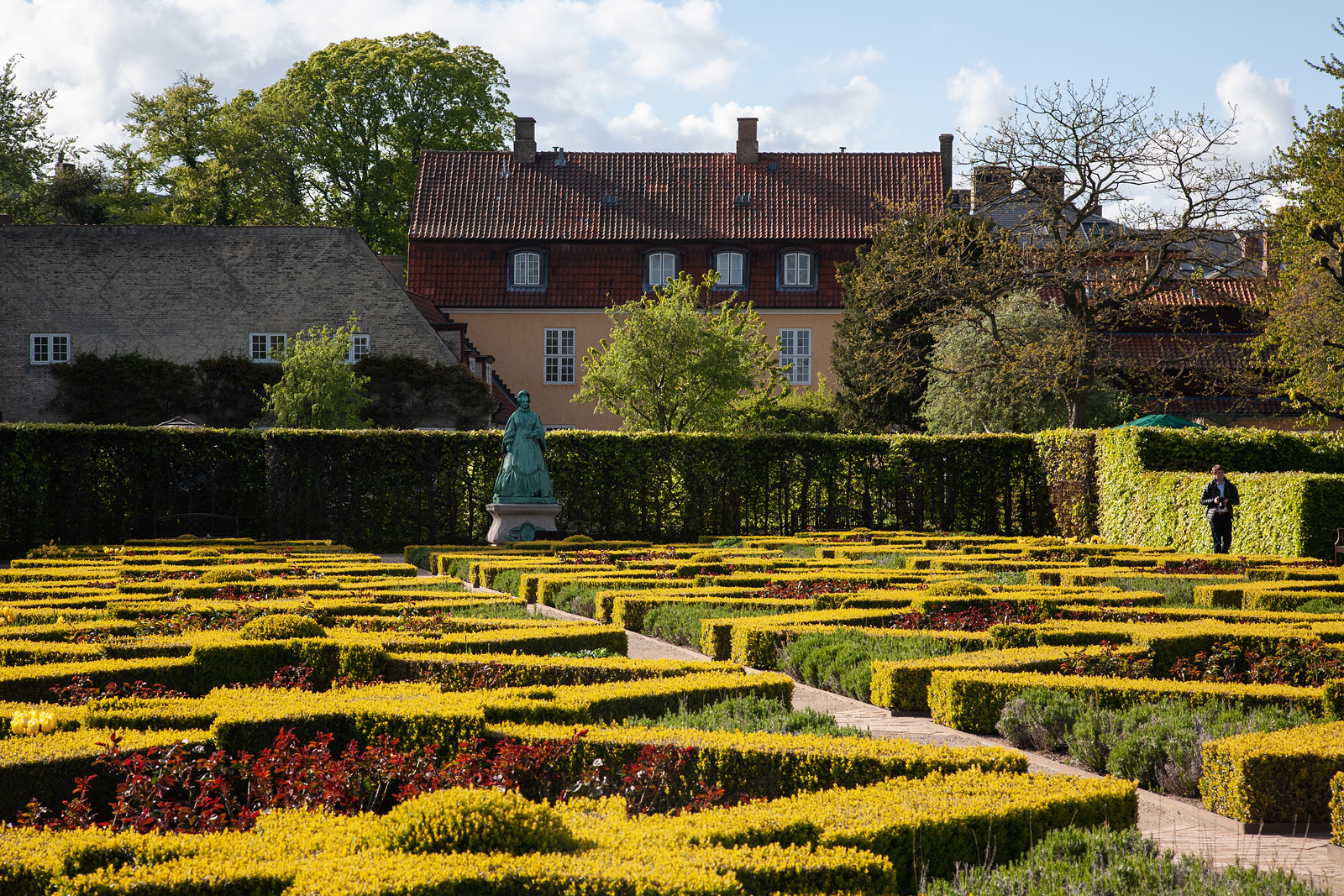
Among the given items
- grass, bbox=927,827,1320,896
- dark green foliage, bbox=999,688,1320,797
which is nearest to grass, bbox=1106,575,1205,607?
dark green foliage, bbox=999,688,1320,797

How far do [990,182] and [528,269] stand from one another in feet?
63.5

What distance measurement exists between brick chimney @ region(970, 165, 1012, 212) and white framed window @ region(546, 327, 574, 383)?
18.0 metres

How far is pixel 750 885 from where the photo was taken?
3.69 meters

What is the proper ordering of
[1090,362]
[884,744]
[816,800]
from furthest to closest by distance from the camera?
[1090,362] → [884,744] → [816,800]

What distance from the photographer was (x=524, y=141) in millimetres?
44406

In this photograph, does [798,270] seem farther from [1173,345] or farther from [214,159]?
[214,159]

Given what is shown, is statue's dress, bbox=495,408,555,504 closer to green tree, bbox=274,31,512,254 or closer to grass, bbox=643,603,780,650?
grass, bbox=643,603,780,650

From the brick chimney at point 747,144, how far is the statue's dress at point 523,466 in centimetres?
2667

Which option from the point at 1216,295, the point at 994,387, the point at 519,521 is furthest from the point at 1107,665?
the point at 1216,295

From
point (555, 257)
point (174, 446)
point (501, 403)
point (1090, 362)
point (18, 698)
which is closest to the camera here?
point (18, 698)

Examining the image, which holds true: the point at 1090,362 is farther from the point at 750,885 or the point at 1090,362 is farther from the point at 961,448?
the point at 750,885

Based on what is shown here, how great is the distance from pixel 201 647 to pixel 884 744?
4.58 meters

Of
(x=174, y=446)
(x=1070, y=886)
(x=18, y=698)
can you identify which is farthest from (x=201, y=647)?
(x=174, y=446)

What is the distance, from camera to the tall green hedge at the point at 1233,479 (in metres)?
17.2
